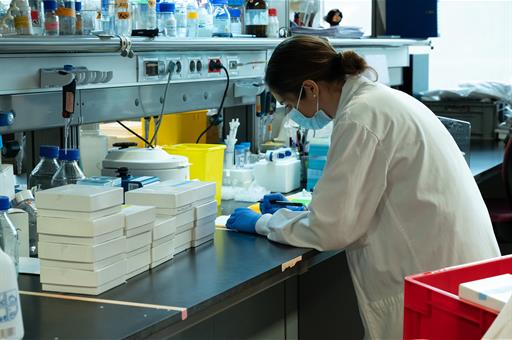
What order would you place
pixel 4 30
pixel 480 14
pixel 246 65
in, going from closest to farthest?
pixel 4 30, pixel 246 65, pixel 480 14

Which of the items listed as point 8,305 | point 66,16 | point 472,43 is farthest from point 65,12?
point 472,43

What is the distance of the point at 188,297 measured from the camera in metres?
1.82

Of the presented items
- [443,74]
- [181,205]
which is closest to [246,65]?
[181,205]

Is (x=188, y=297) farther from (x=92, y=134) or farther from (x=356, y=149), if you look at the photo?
(x=92, y=134)

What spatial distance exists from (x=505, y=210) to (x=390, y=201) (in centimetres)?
211

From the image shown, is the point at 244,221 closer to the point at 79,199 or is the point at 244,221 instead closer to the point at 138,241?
the point at 138,241

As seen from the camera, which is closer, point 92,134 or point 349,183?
point 349,183

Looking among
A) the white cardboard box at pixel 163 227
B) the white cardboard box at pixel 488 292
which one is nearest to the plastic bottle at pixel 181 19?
the white cardboard box at pixel 163 227

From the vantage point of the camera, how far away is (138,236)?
198cm

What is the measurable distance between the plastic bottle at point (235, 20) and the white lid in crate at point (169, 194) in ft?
4.04

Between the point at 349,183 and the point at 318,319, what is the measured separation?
1001mm

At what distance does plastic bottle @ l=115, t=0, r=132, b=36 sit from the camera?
2582 millimetres

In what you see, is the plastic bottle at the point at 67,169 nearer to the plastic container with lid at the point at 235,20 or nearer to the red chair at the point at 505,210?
the plastic container with lid at the point at 235,20

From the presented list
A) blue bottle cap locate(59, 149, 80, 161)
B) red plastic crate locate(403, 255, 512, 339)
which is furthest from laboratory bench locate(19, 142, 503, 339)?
red plastic crate locate(403, 255, 512, 339)
